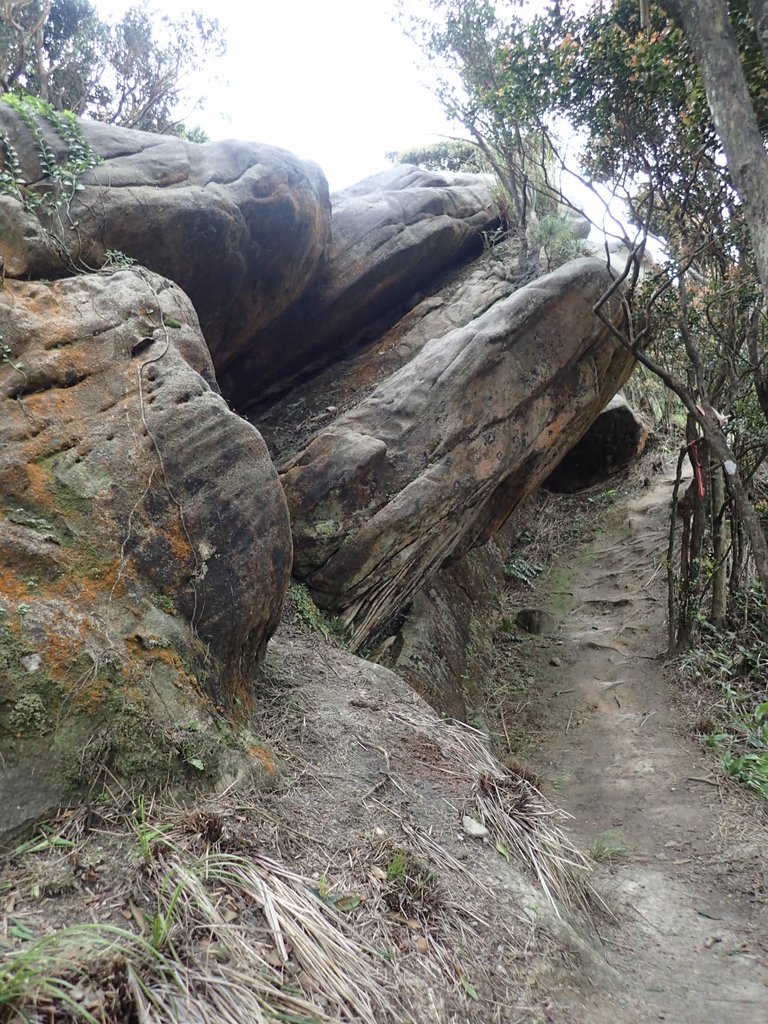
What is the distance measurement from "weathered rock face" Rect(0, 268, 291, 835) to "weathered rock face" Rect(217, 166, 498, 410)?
3.46 meters

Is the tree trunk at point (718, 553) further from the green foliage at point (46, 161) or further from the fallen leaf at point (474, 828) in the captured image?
the green foliage at point (46, 161)

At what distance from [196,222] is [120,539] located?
3.76 metres

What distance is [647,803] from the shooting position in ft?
19.7

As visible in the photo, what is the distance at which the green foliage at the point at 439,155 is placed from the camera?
15.8m

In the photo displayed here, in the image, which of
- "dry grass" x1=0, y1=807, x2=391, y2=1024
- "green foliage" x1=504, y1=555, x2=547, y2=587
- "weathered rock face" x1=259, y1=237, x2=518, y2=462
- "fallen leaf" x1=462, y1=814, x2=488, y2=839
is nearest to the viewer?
"dry grass" x1=0, y1=807, x2=391, y2=1024

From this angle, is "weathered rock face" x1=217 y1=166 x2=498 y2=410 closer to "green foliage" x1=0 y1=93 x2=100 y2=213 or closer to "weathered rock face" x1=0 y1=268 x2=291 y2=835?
"green foliage" x1=0 y1=93 x2=100 y2=213

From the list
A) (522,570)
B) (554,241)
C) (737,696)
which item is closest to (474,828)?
(737,696)

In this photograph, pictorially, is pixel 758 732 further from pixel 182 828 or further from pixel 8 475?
pixel 8 475

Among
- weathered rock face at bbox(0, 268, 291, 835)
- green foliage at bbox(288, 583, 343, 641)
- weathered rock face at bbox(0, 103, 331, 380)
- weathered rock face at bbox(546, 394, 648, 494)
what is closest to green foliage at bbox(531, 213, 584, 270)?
weathered rock face at bbox(0, 103, 331, 380)

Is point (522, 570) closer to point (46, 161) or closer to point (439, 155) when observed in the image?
point (46, 161)

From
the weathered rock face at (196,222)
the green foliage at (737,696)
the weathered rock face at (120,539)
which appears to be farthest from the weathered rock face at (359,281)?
the green foliage at (737,696)

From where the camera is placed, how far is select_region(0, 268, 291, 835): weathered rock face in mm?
3053

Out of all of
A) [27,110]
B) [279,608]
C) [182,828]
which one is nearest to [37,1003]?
[182,828]

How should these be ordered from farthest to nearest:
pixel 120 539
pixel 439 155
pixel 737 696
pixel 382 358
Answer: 1. pixel 439 155
2. pixel 382 358
3. pixel 737 696
4. pixel 120 539
